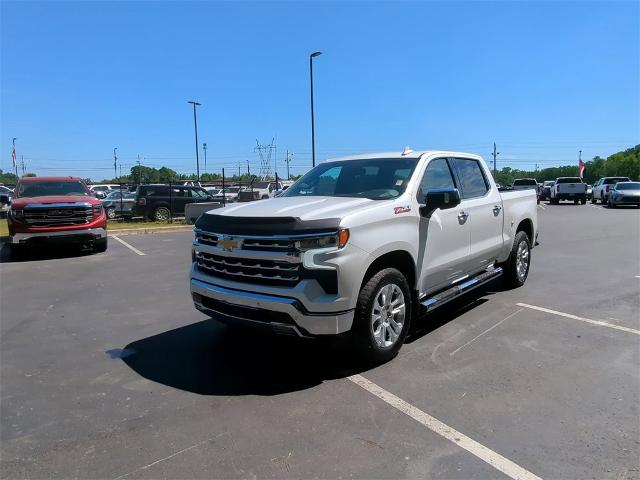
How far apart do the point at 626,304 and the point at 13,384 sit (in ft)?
23.4

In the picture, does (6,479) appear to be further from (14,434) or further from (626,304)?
(626,304)

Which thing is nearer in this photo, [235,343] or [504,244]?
[235,343]

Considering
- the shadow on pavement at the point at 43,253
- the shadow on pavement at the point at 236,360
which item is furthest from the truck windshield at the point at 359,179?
the shadow on pavement at the point at 43,253

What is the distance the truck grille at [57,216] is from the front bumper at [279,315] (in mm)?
8229

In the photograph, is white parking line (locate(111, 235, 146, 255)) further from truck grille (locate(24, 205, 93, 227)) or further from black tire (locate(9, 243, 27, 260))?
black tire (locate(9, 243, 27, 260))

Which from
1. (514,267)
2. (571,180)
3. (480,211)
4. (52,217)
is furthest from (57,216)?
(571,180)

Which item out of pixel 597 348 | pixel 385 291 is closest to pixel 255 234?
pixel 385 291

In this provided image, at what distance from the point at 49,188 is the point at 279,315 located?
10490 millimetres

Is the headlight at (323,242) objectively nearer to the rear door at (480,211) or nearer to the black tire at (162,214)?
the rear door at (480,211)

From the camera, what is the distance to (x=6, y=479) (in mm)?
2863

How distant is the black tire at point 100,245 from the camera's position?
11.5 metres

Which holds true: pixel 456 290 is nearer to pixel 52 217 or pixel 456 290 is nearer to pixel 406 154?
pixel 406 154

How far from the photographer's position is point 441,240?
5.22 m

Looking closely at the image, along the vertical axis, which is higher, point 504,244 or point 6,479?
point 504,244
